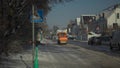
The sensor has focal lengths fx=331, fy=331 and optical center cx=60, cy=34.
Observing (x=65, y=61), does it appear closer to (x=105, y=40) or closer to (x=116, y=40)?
(x=116, y=40)

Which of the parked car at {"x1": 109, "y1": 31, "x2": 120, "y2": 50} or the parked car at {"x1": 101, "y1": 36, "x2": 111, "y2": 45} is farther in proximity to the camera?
the parked car at {"x1": 101, "y1": 36, "x2": 111, "y2": 45}

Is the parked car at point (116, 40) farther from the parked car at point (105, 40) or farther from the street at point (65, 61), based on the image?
the parked car at point (105, 40)

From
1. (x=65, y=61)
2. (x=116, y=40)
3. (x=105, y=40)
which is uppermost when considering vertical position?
(x=116, y=40)

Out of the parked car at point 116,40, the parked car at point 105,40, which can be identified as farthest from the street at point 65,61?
the parked car at point 105,40

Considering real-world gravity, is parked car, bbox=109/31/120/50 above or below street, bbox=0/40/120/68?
above

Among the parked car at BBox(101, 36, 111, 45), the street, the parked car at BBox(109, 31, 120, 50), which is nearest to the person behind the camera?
the street

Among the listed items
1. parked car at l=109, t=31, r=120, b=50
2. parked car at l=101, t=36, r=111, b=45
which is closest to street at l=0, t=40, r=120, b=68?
parked car at l=109, t=31, r=120, b=50

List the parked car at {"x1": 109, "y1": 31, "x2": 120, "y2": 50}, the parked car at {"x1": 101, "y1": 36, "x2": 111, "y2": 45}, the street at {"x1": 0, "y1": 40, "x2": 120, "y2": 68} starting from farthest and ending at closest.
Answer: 1. the parked car at {"x1": 101, "y1": 36, "x2": 111, "y2": 45}
2. the parked car at {"x1": 109, "y1": 31, "x2": 120, "y2": 50}
3. the street at {"x1": 0, "y1": 40, "x2": 120, "y2": 68}

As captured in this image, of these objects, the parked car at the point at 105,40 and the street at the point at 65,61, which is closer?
the street at the point at 65,61

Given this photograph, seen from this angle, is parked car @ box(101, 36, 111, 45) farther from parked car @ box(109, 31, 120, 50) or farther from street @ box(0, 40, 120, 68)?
street @ box(0, 40, 120, 68)

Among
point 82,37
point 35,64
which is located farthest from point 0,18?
point 82,37

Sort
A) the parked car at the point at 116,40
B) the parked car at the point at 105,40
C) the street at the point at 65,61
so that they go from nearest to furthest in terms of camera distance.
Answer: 1. the street at the point at 65,61
2. the parked car at the point at 116,40
3. the parked car at the point at 105,40

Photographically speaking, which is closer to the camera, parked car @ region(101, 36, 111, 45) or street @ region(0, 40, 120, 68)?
street @ region(0, 40, 120, 68)

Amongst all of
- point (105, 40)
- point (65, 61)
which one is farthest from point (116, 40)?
point (105, 40)
